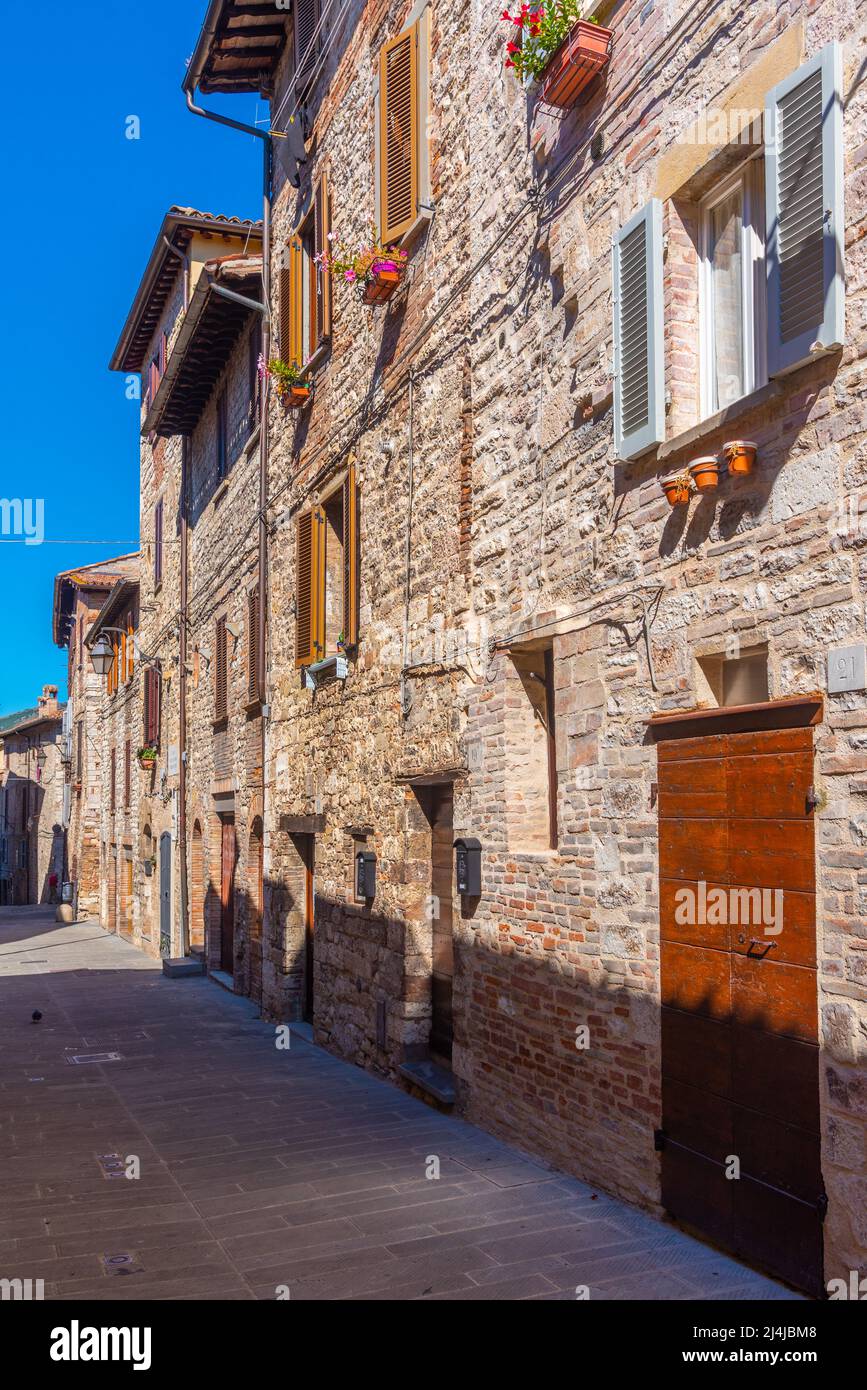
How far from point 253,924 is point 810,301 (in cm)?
1026

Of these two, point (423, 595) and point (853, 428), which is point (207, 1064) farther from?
point (853, 428)

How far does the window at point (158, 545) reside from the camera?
21156 mm

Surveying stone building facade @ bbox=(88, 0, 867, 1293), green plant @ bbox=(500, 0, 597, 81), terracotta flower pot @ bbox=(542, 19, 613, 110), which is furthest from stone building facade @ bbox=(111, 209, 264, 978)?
terracotta flower pot @ bbox=(542, 19, 613, 110)

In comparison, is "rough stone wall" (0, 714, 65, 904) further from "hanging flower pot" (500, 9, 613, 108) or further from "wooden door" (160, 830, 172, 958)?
"hanging flower pot" (500, 9, 613, 108)

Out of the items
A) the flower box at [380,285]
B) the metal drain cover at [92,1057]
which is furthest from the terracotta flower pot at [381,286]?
the metal drain cover at [92,1057]

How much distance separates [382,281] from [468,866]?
443 cm

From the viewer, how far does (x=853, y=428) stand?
409cm

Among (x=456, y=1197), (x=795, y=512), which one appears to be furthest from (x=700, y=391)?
(x=456, y=1197)

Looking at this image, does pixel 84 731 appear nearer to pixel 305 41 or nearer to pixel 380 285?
pixel 305 41

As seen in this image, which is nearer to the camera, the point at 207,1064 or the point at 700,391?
the point at 700,391

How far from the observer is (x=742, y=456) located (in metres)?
4.56

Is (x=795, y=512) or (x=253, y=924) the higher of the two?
(x=795, y=512)

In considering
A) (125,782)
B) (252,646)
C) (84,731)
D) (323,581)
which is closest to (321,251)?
(323,581)

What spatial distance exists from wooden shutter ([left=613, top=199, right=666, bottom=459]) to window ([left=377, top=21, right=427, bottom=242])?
333 centimetres
